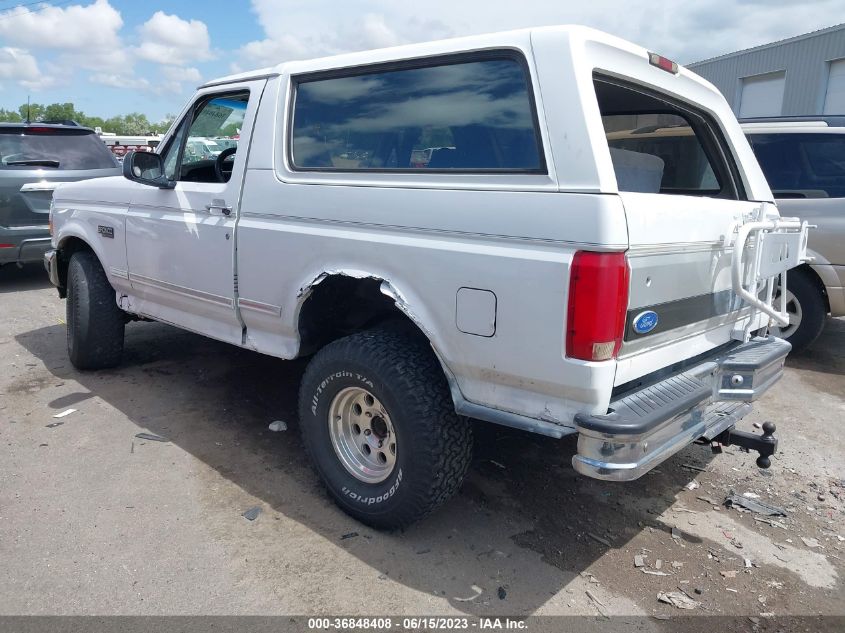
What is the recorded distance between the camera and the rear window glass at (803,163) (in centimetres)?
560

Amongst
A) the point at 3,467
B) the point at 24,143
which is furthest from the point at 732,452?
the point at 24,143

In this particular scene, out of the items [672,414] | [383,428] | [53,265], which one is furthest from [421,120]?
[53,265]

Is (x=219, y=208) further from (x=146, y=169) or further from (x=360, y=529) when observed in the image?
(x=360, y=529)

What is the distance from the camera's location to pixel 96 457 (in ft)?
12.3

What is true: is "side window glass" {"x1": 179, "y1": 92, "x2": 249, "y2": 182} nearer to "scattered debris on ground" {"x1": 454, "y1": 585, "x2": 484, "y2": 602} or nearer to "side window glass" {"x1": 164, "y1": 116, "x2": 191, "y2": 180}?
"side window glass" {"x1": 164, "y1": 116, "x2": 191, "y2": 180}

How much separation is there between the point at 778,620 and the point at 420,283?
1.97 m

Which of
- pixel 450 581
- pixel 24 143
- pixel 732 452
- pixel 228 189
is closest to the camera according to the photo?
pixel 450 581

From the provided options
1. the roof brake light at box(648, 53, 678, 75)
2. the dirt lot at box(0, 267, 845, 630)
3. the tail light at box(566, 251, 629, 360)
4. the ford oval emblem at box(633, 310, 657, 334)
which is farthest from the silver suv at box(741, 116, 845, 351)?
the tail light at box(566, 251, 629, 360)

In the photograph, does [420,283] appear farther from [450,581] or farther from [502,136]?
[450,581]

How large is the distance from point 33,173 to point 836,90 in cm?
1777

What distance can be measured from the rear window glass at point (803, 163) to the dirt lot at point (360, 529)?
82.2 inches

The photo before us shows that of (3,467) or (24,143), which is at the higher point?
(24,143)

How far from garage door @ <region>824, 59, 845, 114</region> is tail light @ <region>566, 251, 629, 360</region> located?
17698 millimetres

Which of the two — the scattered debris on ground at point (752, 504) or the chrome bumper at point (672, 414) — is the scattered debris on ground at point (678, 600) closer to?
the chrome bumper at point (672, 414)
